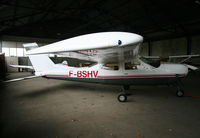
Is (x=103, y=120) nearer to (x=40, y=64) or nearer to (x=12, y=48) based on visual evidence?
(x=40, y=64)

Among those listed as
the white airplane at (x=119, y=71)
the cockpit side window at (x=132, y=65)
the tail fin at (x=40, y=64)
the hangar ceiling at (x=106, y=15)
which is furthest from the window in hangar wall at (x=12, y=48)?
the cockpit side window at (x=132, y=65)

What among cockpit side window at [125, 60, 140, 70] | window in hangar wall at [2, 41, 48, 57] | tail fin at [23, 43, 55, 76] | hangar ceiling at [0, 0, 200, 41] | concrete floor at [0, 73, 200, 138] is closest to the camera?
concrete floor at [0, 73, 200, 138]

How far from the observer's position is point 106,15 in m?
14.1

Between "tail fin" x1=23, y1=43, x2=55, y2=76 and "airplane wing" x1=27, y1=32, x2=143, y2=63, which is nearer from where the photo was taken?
"airplane wing" x1=27, y1=32, x2=143, y2=63

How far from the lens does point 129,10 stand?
38.4 ft

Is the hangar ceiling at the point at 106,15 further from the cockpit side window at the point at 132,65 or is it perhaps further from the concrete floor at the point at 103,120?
the concrete floor at the point at 103,120

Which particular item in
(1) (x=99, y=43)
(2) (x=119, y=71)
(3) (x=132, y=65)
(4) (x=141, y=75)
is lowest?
(4) (x=141, y=75)

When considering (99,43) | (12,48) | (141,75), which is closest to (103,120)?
(99,43)

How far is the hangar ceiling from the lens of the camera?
980 centimetres

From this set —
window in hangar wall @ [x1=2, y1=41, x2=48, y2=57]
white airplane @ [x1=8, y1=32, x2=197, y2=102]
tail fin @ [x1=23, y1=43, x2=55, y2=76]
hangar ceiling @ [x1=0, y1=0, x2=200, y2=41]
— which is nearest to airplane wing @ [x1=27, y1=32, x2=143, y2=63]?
white airplane @ [x1=8, y1=32, x2=197, y2=102]

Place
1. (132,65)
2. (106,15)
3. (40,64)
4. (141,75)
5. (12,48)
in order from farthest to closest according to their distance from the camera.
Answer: (12,48) < (106,15) < (40,64) < (132,65) < (141,75)

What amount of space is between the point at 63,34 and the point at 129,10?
1276 centimetres

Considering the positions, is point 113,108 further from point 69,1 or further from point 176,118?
point 69,1

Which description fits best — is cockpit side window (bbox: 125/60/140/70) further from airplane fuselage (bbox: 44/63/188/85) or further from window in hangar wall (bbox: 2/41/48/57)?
window in hangar wall (bbox: 2/41/48/57)
